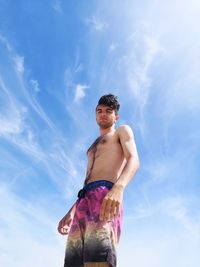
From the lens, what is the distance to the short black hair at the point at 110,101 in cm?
588

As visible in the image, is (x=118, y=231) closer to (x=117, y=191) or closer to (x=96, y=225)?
(x=96, y=225)

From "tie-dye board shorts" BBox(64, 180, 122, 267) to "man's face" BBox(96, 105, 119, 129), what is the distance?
1.08m

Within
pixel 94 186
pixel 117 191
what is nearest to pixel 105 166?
pixel 94 186

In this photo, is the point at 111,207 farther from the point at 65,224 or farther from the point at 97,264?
the point at 65,224

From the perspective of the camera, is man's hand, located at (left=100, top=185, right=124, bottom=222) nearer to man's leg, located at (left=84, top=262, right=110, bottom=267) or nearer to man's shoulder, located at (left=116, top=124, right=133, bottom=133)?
man's leg, located at (left=84, top=262, right=110, bottom=267)

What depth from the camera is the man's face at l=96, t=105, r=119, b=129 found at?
586cm

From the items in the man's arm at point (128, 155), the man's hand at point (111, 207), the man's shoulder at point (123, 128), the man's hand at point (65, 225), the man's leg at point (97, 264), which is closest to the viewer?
the man's hand at point (111, 207)

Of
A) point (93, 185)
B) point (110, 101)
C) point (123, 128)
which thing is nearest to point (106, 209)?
point (93, 185)

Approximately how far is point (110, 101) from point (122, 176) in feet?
5.61

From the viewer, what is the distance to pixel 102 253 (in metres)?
4.44

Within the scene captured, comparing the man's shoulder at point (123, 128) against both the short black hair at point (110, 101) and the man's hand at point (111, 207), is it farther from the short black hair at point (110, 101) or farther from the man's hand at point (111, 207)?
the man's hand at point (111, 207)

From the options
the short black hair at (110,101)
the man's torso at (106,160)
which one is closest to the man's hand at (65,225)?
the man's torso at (106,160)

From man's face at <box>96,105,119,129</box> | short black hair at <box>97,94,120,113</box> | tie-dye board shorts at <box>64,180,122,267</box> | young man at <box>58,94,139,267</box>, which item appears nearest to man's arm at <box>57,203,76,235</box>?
young man at <box>58,94,139,267</box>

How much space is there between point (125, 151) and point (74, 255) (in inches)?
59.1
